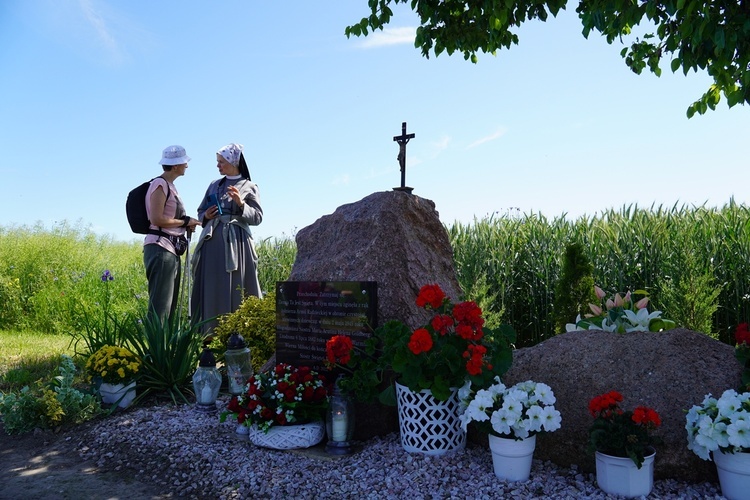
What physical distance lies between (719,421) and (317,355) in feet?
8.76

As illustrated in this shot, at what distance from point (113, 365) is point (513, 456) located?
3554 millimetres

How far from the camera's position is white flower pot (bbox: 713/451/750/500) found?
320cm

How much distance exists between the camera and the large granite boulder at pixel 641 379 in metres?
3.43

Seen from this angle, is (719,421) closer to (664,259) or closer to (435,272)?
(435,272)

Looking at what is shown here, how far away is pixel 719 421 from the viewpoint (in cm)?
313

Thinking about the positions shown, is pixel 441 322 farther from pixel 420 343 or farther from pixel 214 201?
pixel 214 201

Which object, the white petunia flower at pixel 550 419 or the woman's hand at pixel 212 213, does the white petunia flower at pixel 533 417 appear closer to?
the white petunia flower at pixel 550 419

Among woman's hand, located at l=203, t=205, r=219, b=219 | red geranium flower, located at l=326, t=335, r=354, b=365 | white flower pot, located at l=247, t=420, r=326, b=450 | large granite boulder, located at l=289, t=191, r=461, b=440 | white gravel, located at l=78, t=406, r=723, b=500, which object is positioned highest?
woman's hand, located at l=203, t=205, r=219, b=219

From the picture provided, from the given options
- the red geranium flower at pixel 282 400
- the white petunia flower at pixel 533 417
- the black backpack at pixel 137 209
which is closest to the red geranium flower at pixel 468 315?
the white petunia flower at pixel 533 417

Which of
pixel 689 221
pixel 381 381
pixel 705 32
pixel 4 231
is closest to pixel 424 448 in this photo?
pixel 381 381

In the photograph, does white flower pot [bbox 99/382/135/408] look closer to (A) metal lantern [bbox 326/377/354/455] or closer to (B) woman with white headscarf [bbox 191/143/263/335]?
(B) woman with white headscarf [bbox 191/143/263/335]

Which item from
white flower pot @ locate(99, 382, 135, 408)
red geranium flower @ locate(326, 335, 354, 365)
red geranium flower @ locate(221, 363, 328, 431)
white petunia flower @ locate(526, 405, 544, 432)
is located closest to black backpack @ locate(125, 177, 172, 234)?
white flower pot @ locate(99, 382, 135, 408)

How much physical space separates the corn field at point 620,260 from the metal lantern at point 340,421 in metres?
3.08

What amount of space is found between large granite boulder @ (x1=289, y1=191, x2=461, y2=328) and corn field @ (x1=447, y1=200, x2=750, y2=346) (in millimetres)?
1967
